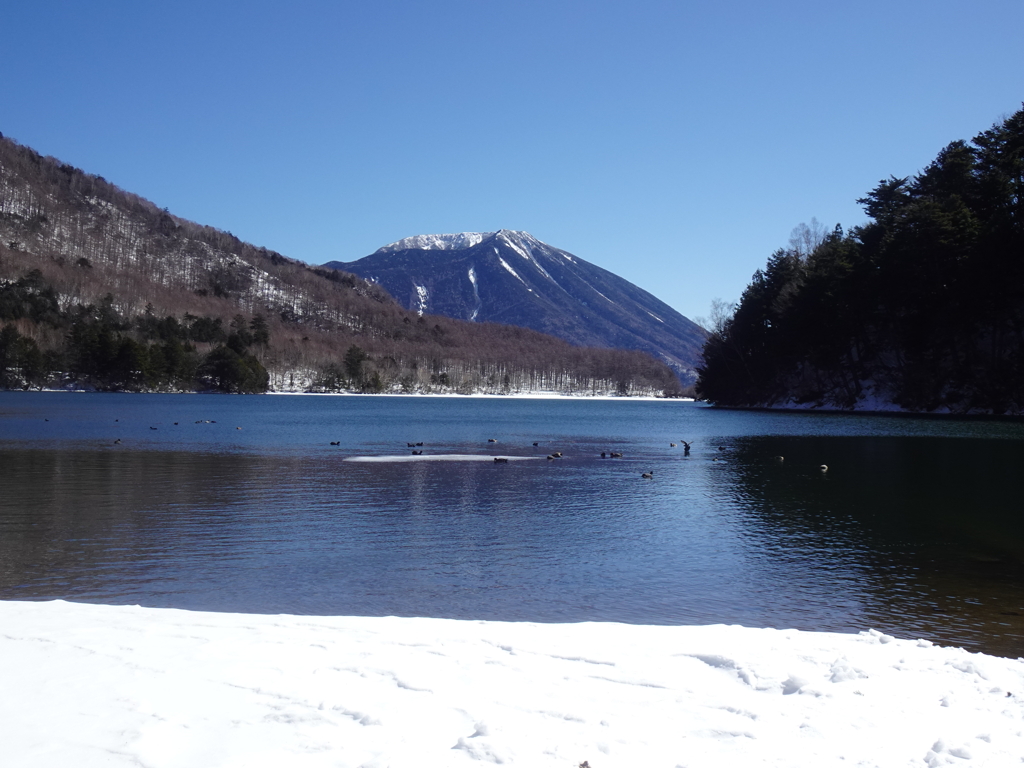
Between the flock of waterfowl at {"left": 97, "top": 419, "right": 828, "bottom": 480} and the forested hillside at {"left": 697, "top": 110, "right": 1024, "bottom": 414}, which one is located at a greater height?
the forested hillside at {"left": 697, "top": 110, "right": 1024, "bottom": 414}

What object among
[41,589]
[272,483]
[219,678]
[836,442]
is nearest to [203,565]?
[41,589]

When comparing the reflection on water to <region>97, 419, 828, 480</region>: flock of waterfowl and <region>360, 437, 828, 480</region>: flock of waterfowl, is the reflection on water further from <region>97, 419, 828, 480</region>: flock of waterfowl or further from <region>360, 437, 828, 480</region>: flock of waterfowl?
<region>360, 437, 828, 480</region>: flock of waterfowl

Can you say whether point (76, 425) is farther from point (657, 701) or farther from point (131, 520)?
point (657, 701)

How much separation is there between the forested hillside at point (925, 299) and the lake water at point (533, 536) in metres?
47.0

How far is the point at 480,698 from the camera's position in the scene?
735cm

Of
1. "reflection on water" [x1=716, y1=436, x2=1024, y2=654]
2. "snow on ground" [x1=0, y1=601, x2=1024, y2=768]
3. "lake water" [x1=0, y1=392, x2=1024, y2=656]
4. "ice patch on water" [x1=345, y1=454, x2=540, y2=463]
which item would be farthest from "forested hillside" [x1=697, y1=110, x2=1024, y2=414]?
"snow on ground" [x1=0, y1=601, x2=1024, y2=768]

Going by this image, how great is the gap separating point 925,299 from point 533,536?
81.7 metres

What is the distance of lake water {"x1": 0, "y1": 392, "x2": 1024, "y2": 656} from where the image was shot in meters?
13.4

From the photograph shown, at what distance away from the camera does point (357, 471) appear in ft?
110

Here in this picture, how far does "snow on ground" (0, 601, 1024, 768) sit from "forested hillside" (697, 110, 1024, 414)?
274 feet

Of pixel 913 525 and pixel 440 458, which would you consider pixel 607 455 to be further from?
pixel 913 525

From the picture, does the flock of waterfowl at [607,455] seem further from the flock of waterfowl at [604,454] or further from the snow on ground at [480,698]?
the snow on ground at [480,698]

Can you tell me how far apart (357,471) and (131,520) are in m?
13.4

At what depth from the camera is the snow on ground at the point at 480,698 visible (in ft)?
20.5
